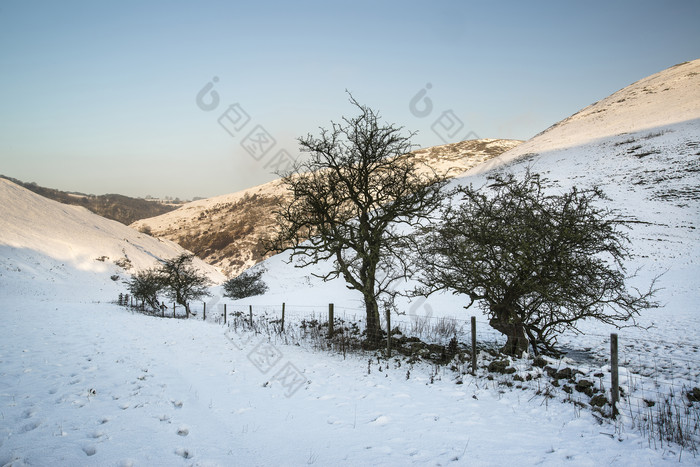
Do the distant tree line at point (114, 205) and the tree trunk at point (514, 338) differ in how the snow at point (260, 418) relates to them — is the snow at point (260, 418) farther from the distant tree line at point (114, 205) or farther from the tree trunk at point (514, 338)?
the distant tree line at point (114, 205)

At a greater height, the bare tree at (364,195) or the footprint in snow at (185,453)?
the bare tree at (364,195)

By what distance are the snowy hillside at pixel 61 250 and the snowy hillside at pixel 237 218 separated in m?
16.7

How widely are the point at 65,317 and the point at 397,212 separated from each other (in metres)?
16.3

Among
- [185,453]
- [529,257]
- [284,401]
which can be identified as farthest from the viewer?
[529,257]

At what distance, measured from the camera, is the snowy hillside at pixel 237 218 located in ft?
261

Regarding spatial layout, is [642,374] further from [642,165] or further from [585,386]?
[642,165]

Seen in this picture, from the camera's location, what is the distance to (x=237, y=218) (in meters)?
98.4

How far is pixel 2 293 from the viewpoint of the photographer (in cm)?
2817

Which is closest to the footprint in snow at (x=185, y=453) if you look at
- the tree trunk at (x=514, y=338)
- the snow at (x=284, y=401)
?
the snow at (x=284, y=401)

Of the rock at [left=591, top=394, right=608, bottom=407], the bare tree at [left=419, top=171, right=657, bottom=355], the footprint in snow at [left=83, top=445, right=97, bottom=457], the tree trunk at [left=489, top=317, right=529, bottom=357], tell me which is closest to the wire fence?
the rock at [left=591, top=394, right=608, bottom=407]

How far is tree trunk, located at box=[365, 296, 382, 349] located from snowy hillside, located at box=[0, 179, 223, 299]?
36.6 m

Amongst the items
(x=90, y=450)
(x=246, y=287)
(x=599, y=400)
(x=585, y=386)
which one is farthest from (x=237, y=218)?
(x=599, y=400)

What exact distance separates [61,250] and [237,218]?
55936 millimetres

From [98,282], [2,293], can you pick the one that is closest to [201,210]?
[98,282]
